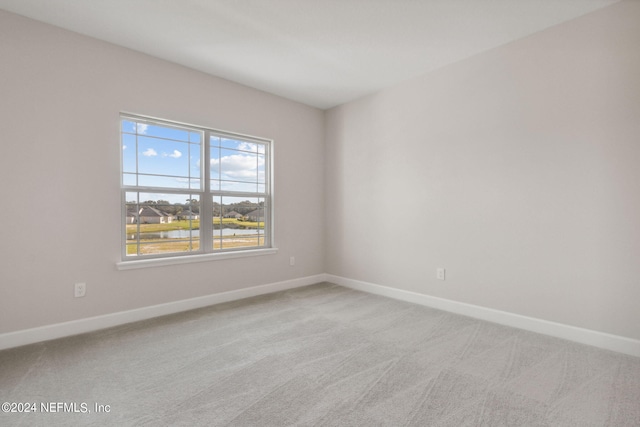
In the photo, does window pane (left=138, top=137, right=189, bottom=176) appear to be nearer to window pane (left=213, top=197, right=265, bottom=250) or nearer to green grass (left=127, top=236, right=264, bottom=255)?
window pane (left=213, top=197, right=265, bottom=250)

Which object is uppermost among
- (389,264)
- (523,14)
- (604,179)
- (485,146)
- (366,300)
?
(523,14)

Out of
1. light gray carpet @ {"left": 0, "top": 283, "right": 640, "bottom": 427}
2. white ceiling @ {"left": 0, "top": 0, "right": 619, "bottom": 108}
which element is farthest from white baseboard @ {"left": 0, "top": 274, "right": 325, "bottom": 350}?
white ceiling @ {"left": 0, "top": 0, "right": 619, "bottom": 108}

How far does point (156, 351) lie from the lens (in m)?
2.32

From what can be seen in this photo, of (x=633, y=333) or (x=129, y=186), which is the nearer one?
(x=633, y=333)

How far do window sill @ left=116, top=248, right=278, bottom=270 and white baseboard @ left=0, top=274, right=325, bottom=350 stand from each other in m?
0.42

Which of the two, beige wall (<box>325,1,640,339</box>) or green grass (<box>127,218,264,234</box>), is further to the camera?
green grass (<box>127,218,264,234</box>)

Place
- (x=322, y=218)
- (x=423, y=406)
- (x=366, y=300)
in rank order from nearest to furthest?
(x=423, y=406)
(x=366, y=300)
(x=322, y=218)

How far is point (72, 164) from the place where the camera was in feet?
8.68

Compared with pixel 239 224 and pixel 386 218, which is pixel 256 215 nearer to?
pixel 239 224

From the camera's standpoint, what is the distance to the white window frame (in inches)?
117

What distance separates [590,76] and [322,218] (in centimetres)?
332

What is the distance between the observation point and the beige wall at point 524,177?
232 cm

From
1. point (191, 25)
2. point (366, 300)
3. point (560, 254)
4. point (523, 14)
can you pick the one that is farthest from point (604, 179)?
point (191, 25)

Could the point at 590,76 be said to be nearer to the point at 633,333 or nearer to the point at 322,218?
the point at 633,333
